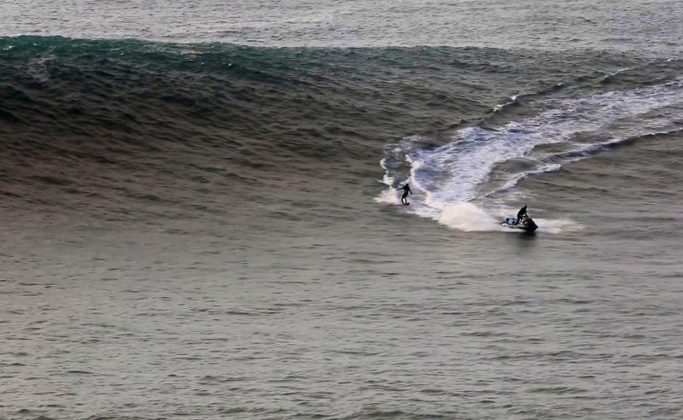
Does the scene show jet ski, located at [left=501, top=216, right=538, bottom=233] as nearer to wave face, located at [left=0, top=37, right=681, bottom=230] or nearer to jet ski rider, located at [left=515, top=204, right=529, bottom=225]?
jet ski rider, located at [left=515, top=204, right=529, bottom=225]

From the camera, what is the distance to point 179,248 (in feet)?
193

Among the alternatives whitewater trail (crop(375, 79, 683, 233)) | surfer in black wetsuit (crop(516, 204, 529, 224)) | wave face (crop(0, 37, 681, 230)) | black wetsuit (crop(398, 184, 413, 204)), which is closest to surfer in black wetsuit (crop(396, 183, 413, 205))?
black wetsuit (crop(398, 184, 413, 204))

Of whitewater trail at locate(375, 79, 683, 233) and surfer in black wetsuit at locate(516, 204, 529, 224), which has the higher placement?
whitewater trail at locate(375, 79, 683, 233)

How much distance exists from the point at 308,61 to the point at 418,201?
112 feet

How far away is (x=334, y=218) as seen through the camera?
64812mm

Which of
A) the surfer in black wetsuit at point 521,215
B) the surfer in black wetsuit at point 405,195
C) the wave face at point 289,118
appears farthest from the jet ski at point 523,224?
the surfer in black wetsuit at point 405,195

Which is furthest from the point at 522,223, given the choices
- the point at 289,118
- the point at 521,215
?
the point at 289,118

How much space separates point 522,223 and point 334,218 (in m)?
10.3

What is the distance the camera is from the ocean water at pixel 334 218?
138 ft

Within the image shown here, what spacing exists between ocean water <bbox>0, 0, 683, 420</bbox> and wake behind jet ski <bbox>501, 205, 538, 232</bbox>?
3.00 ft

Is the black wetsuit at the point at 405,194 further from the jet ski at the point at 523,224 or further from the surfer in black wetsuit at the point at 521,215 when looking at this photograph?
the surfer in black wetsuit at the point at 521,215

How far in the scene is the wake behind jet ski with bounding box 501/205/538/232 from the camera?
2450 inches

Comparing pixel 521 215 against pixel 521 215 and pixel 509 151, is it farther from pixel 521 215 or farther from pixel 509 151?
pixel 509 151

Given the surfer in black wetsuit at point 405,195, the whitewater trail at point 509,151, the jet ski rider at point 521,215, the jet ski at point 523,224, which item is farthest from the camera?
the surfer in black wetsuit at point 405,195
